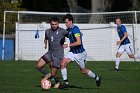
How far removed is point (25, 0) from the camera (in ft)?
157

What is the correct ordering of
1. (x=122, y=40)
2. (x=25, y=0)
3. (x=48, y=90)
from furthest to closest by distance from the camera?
(x=25, y=0), (x=122, y=40), (x=48, y=90)

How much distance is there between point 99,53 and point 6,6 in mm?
9765

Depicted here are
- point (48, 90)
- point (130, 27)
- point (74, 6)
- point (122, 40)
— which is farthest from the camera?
point (74, 6)

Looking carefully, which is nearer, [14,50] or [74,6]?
[14,50]

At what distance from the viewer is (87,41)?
99.6ft

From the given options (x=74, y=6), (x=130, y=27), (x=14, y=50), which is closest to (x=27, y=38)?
(x=14, y=50)

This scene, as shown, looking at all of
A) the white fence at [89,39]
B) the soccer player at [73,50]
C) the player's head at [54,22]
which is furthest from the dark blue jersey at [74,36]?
the white fence at [89,39]

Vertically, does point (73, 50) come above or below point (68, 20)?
below

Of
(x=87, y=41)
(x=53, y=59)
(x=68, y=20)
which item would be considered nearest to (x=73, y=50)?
(x=53, y=59)

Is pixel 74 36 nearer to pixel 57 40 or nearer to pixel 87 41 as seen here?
pixel 57 40

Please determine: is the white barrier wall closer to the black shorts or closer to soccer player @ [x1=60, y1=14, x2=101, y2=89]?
the black shorts

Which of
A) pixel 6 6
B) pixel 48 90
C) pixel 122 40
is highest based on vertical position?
pixel 6 6

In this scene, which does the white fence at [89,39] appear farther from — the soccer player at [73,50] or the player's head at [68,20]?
the player's head at [68,20]

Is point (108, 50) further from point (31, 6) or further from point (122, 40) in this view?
point (31, 6)
